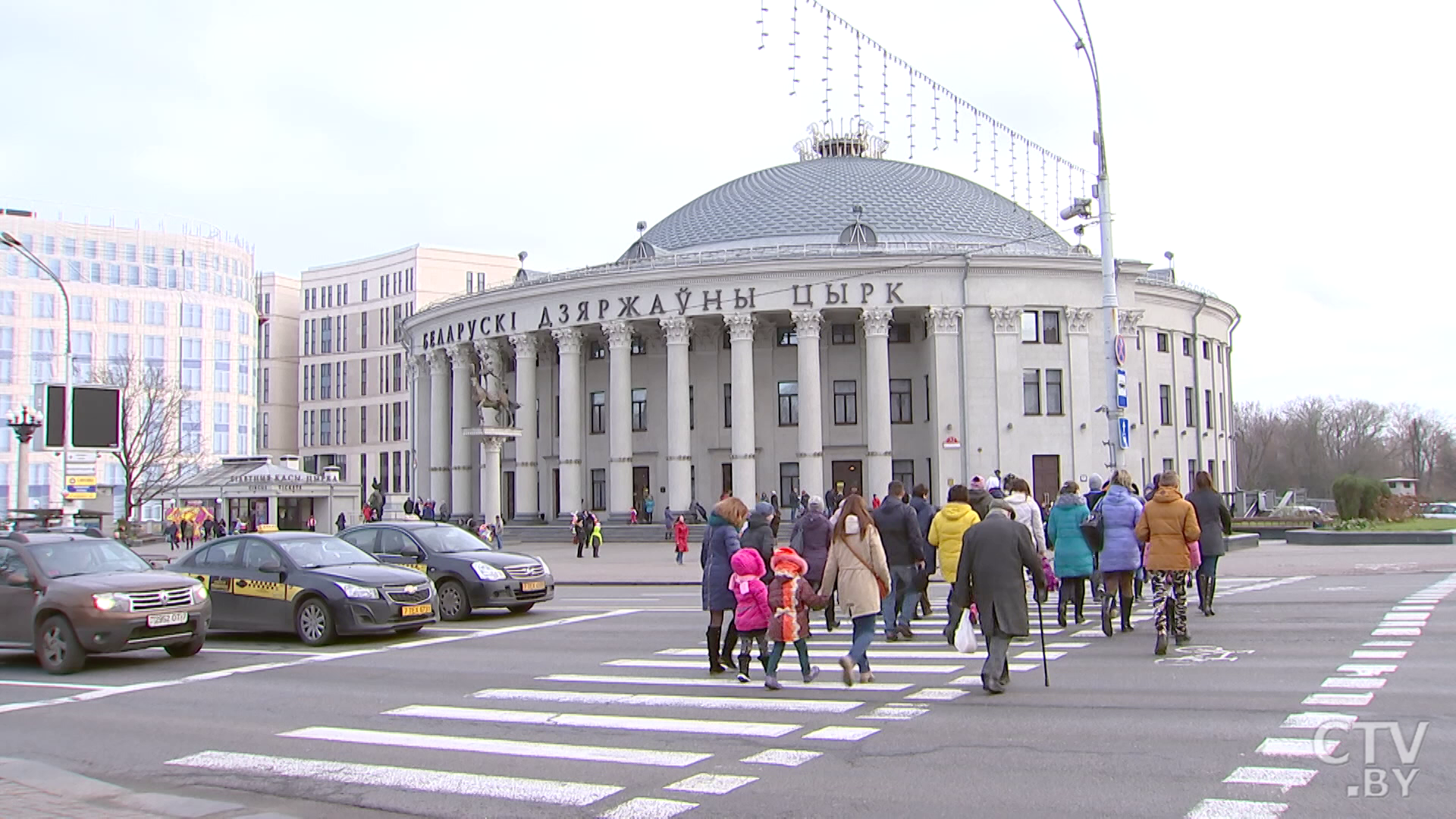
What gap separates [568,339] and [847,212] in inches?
624

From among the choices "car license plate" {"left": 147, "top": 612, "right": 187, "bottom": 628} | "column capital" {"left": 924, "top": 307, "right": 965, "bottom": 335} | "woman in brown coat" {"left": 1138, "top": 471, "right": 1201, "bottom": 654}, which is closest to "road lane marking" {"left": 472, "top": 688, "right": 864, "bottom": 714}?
"woman in brown coat" {"left": 1138, "top": 471, "right": 1201, "bottom": 654}

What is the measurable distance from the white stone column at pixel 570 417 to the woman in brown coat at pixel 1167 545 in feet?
138

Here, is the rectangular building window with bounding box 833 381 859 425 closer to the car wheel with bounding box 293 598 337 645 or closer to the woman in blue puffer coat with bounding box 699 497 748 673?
the car wheel with bounding box 293 598 337 645

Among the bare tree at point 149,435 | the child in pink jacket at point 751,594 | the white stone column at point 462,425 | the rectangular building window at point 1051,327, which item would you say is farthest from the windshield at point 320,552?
the white stone column at point 462,425

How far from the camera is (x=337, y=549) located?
18.1 m

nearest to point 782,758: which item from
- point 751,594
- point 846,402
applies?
point 751,594

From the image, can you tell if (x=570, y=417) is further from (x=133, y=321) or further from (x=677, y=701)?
(x=133, y=321)

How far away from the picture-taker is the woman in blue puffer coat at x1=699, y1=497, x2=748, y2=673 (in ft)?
41.6

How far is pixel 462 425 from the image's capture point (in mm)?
60125

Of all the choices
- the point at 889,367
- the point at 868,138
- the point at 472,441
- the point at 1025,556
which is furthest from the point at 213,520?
the point at 1025,556

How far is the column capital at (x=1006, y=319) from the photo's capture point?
164ft

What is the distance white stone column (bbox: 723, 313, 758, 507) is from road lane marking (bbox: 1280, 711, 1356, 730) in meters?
41.3

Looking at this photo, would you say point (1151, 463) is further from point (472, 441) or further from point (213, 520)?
point (213, 520)

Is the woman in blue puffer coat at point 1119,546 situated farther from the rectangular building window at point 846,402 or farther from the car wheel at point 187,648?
the rectangular building window at point 846,402
